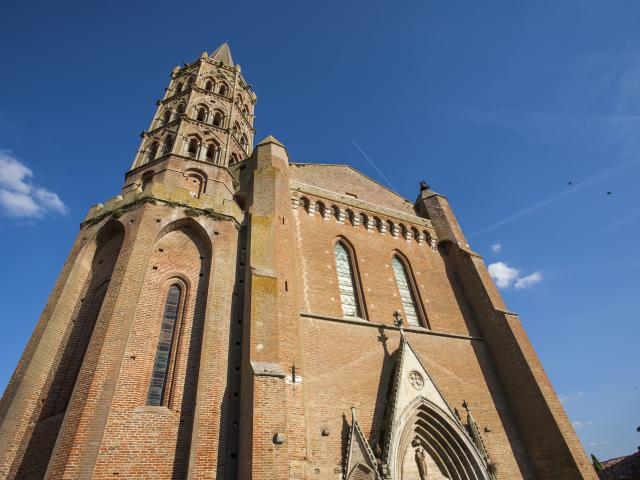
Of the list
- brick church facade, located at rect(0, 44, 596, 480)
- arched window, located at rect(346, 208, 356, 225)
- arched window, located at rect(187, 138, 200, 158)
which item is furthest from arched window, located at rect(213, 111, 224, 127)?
arched window, located at rect(346, 208, 356, 225)

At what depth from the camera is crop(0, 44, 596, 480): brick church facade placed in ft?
28.1

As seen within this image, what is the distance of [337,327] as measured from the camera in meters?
12.5

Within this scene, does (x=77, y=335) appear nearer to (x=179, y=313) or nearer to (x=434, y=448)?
(x=179, y=313)

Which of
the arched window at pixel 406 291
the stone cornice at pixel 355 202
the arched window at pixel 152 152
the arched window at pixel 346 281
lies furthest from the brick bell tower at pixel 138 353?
the arched window at pixel 406 291

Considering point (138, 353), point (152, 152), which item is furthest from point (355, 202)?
point (138, 353)

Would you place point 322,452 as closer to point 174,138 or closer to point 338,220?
point 338,220

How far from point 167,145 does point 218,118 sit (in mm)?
3935

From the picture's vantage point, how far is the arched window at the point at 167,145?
59.4ft

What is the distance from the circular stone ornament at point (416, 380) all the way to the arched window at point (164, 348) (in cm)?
714

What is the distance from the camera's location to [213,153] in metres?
18.6

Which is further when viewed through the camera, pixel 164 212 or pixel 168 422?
pixel 164 212

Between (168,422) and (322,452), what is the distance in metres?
3.86

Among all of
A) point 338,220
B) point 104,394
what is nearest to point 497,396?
point 338,220

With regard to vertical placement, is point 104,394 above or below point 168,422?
above
